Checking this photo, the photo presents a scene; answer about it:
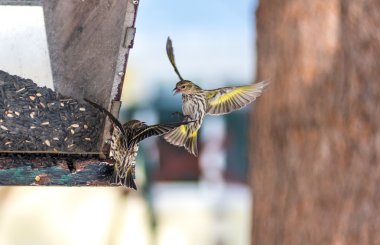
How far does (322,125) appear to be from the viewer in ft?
13.5

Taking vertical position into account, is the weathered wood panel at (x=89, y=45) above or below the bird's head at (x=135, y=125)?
above

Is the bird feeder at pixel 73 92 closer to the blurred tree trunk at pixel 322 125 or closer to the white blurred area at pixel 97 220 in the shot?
the blurred tree trunk at pixel 322 125

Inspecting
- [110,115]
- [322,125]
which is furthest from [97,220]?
[110,115]

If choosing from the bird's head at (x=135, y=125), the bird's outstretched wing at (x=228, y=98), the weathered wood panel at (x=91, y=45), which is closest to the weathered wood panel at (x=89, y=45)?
the weathered wood panel at (x=91, y=45)

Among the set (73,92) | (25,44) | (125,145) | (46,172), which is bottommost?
(46,172)

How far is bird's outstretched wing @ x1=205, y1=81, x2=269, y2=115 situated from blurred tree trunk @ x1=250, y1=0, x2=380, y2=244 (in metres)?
0.65

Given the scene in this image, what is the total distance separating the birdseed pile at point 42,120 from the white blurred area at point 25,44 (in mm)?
30

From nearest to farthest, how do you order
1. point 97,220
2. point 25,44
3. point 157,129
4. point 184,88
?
1. point 157,129
2. point 25,44
3. point 184,88
4. point 97,220

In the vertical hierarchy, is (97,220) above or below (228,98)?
below

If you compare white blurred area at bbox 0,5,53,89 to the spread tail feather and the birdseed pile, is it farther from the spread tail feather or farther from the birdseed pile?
the spread tail feather

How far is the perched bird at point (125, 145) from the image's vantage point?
122 inches

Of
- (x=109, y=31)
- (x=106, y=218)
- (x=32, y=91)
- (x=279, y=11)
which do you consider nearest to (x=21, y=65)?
(x=32, y=91)

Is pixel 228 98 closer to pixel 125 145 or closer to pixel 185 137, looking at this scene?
pixel 185 137

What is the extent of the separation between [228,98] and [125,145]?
20.4 inches
